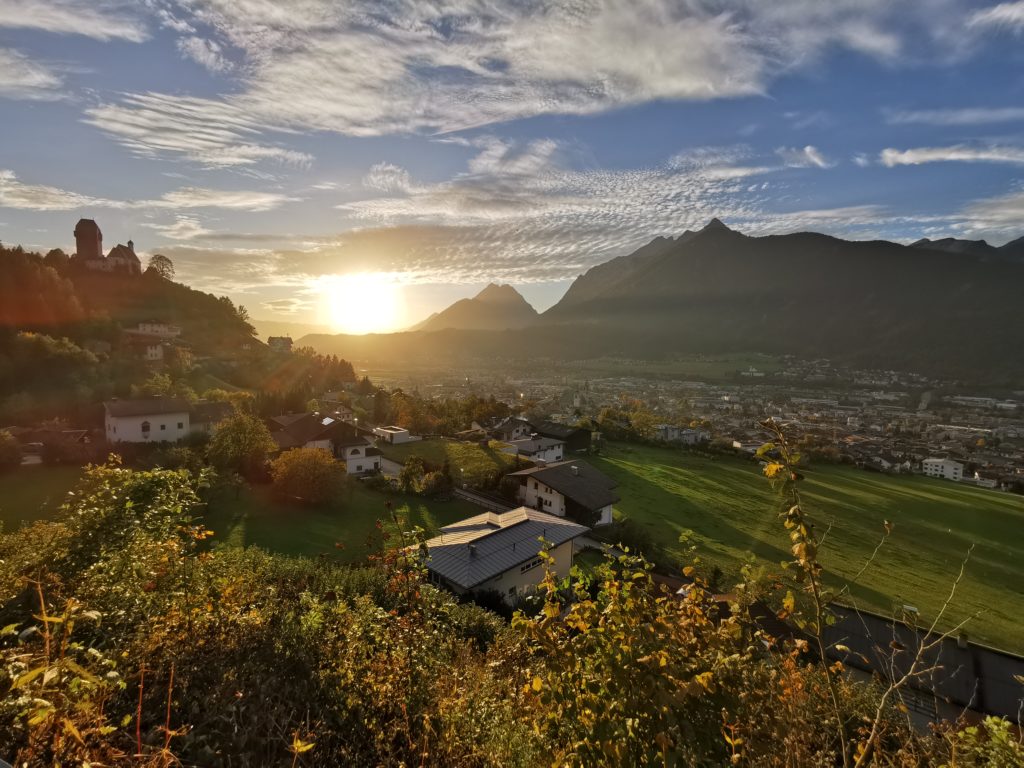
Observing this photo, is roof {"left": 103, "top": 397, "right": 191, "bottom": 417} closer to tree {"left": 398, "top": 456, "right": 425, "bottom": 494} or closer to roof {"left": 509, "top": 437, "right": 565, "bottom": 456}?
tree {"left": 398, "top": 456, "right": 425, "bottom": 494}

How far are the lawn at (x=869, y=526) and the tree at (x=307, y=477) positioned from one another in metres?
19.0

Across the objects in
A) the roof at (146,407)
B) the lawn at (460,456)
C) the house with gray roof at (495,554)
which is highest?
the roof at (146,407)

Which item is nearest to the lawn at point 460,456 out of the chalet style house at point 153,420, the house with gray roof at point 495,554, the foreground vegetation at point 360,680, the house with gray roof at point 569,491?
the house with gray roof at point 569,491

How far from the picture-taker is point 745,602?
382cm

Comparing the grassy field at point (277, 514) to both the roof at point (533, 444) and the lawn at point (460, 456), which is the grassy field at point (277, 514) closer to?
the lawn at point (460, 456)

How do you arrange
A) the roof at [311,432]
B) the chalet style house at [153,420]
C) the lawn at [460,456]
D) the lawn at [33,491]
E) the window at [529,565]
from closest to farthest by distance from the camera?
the window at [529,565]
the lawn at [33,491]
the chalet style house at [153,420]
the lawn at [460,456]
the roof at [311,432]

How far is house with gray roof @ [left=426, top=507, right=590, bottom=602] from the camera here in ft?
53.9

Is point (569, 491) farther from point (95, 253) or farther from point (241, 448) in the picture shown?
point (95, 253)

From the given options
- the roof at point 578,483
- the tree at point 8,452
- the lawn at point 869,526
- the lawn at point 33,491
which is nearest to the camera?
the lawn at point 33,491

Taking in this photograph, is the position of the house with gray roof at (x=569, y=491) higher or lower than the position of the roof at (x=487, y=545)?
lower

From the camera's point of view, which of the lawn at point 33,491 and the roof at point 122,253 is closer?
the lawn at point 33,491

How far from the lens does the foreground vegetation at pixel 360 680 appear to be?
2.66 meters

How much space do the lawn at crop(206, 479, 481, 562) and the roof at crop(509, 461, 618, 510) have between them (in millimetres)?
5029

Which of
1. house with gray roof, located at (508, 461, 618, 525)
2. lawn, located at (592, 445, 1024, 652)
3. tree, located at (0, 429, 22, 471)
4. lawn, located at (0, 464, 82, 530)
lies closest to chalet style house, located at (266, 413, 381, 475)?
lawn, located at (0, 464, 82, 530)
